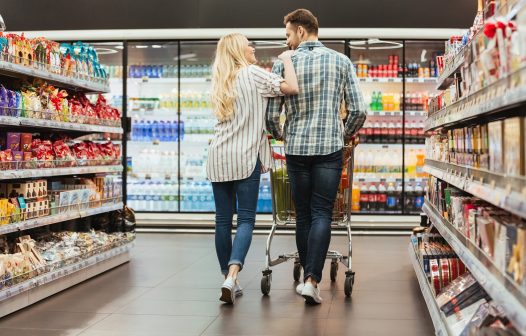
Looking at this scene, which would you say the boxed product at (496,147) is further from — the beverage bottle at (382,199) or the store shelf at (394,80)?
the beverage bottle at (382,199)

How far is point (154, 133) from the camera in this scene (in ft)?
27.9

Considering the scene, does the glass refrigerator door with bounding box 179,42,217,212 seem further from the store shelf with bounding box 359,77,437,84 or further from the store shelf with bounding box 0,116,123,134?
the store shelf with bounding box 0,116,123,134

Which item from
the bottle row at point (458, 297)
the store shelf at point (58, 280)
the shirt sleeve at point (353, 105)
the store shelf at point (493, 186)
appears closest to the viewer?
the store shelf at point (493, 186)

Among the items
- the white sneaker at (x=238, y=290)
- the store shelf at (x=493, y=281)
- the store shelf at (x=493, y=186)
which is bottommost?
the white sneaker at (x=238, y=290)

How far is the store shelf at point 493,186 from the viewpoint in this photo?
6.15 ft

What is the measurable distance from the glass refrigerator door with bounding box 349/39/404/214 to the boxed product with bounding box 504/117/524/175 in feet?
19.3

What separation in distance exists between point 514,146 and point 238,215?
7.93 ft

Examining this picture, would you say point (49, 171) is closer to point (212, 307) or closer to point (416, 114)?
point (212, 307)

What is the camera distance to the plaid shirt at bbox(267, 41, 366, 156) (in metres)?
3.99

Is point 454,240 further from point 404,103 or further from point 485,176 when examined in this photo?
point 404,103

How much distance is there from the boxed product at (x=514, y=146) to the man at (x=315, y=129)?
1.86m

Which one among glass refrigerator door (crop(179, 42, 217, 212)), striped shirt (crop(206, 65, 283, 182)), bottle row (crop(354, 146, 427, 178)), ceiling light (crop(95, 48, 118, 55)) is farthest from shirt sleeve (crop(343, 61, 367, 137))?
ceiling light (crop(95, 48, 118, 55))

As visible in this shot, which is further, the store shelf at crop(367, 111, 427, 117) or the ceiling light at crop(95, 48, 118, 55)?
the ceiling light at crop(95, 48, 118, 55)

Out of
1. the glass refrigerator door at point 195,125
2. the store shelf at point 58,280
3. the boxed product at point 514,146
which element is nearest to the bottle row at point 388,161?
the glass refrigerator door at point 195,125
